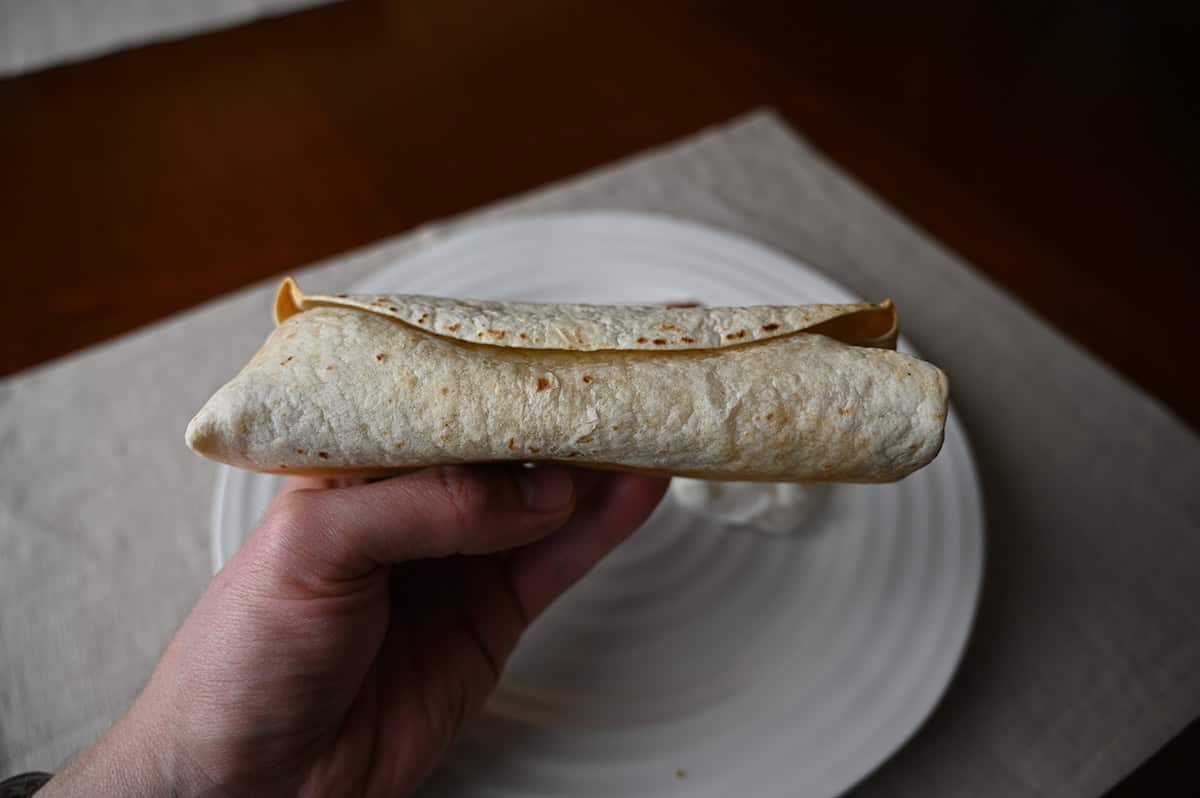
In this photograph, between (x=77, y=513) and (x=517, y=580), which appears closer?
(x=517, y=580)

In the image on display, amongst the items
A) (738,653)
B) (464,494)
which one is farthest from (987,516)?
(464,494)

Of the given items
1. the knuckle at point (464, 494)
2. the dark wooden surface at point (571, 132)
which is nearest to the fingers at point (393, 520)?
the knuckle at point (464, 494)

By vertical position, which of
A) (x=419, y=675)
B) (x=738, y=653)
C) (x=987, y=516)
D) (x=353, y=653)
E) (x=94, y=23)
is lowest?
(x=987, y=516)

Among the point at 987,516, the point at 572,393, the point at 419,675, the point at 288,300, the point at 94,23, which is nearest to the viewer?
the point at 572,393

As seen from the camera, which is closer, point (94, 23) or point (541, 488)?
point (541, 488)

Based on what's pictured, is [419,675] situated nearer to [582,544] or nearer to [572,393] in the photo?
[582,544]

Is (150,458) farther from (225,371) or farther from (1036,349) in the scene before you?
(1036,349)

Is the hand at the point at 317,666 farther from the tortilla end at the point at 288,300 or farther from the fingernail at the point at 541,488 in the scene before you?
the tortilla end at the point at 288,300

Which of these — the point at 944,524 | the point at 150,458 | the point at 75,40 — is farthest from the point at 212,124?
the point at 944,524
